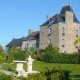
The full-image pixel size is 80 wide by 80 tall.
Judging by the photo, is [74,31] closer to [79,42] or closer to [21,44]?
[21,44]

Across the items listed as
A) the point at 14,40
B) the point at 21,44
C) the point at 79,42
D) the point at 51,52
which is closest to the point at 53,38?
the point at 51,52

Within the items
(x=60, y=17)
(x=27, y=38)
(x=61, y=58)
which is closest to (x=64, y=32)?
(x=60, y=17)

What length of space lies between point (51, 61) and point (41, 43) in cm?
1731

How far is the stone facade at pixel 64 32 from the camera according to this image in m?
57.2

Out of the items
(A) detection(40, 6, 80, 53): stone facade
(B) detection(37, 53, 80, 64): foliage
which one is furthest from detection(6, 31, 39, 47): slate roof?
(B) detection(37, 53, 80, 64): foliage

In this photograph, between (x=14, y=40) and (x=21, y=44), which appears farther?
(x=14, y=40)

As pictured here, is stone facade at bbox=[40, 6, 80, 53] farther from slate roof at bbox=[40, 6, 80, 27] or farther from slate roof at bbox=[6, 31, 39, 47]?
slate roof at bbox=[6, 31, 39, 47]

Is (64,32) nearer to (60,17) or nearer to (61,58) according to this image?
(60,17)

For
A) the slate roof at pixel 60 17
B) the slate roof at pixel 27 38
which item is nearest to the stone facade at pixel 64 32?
the slate roof at pixel 60 17

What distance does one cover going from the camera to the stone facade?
5725 centimetres

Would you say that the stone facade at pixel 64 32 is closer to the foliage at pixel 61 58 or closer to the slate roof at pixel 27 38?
the slate roof at pixel 27 38

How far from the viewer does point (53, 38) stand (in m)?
58.7

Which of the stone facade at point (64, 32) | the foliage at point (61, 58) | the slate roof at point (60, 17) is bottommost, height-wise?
the foliage at point (61, 58)

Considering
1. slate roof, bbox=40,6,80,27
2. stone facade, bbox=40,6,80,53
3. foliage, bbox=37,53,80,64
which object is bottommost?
foliage, bbox=37,53,80,64
